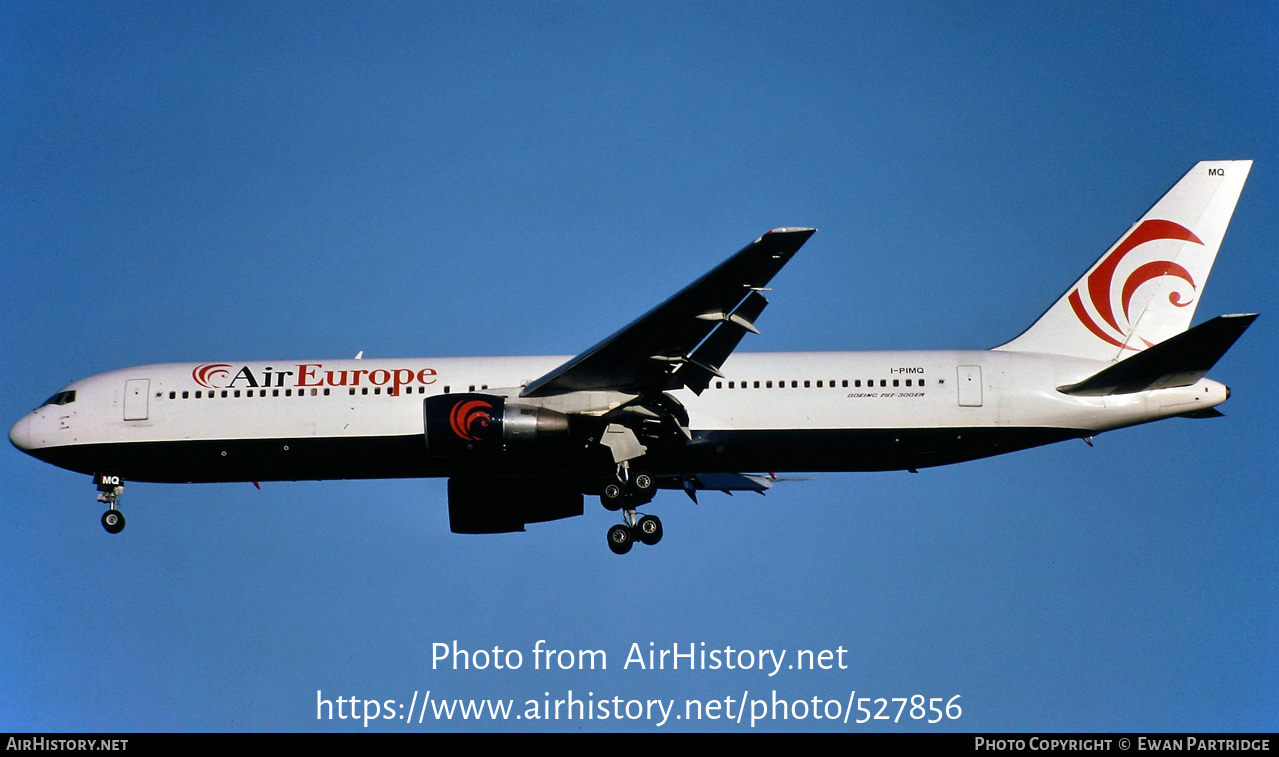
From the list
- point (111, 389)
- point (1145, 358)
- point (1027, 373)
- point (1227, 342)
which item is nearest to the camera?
point (1227, 342)

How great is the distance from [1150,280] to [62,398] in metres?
21.4

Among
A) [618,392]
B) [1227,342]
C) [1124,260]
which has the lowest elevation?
[1227,342]

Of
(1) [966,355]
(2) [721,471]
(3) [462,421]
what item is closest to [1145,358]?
(1) [966,355]

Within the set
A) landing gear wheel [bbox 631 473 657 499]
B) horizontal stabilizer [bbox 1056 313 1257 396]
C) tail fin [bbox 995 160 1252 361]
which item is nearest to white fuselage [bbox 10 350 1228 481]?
horizontal stabilizer [bbox 1056 313 1257 396]

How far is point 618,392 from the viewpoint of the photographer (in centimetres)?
2405

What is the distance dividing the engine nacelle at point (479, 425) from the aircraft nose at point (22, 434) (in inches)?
366

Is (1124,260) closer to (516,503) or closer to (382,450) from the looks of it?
(516,503)

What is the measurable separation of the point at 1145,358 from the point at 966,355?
132 inches

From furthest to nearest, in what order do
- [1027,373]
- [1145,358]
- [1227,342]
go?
[1027,373]
[1145,358]
[1227,342]

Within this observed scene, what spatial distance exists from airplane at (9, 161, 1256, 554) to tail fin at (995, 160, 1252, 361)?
1.1 inches

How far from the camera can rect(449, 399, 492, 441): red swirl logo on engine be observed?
76.0ft

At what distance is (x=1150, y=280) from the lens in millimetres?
25781

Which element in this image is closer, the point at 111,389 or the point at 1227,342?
the point at 1227,342

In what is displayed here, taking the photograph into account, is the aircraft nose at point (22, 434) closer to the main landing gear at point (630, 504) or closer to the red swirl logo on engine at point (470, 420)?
the red swirl logo on engine at point (470, 420)
